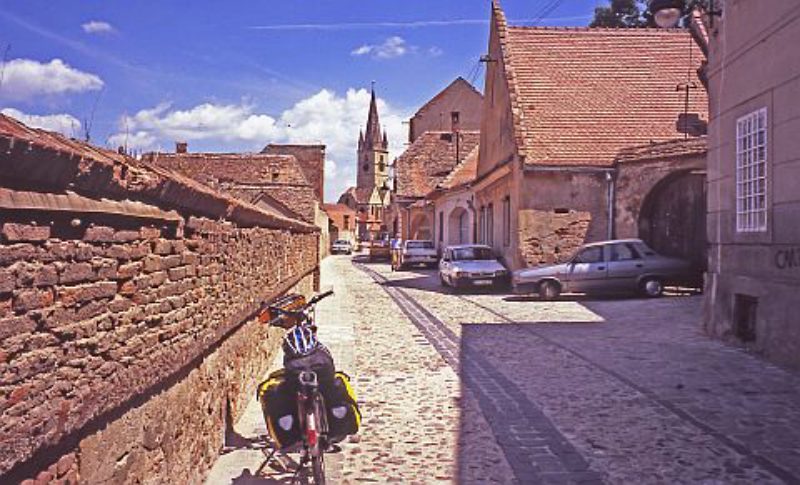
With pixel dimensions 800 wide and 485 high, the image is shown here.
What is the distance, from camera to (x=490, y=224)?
96.7ft

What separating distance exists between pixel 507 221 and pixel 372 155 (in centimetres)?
9981

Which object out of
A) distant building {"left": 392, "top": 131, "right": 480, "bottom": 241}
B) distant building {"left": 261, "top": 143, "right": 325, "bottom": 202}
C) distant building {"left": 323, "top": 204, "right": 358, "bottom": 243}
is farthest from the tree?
distant building {"left": 323, "top": 204, "right": 358, "bottom": 243}

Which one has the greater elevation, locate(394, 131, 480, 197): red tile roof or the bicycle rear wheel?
locate(394, 131, 480, 197): red tile roof

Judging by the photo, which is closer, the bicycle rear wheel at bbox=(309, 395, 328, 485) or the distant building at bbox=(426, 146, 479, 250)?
the bicycle rear wheel at bbox=(309, 395, 328, 485)

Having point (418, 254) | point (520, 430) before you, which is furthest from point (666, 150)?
point (418, 254)

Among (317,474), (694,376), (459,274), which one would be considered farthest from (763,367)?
(459,274)

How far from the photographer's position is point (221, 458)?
617 cm

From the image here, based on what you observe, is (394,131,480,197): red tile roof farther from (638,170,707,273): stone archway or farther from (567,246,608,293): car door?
(567,246,608,293): car door

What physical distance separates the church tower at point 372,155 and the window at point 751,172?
111711 mm

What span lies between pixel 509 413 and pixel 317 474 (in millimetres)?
2848

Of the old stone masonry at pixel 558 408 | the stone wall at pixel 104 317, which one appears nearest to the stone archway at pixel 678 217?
the old stone masonry at pixel 558 408

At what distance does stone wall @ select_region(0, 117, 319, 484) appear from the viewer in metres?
2.76

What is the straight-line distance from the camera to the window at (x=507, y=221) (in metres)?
24.9

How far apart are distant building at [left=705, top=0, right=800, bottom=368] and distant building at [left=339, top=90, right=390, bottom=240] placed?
10877cm
